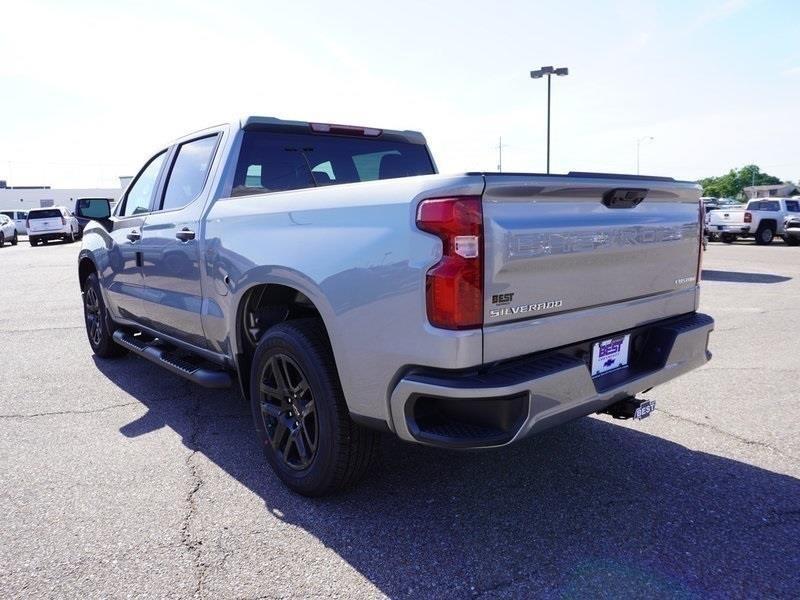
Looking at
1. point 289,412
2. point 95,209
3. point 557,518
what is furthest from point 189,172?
point 557,518

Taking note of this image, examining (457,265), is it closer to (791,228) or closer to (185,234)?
(185,234)

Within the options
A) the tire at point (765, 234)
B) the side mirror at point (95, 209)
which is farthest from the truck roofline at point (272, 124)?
the tire at point (765, 234)

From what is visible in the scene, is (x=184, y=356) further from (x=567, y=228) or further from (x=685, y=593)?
(x=685, y=593)

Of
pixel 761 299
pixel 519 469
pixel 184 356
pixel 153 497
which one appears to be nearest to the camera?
pixel 153 497

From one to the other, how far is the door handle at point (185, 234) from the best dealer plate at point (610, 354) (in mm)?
2534

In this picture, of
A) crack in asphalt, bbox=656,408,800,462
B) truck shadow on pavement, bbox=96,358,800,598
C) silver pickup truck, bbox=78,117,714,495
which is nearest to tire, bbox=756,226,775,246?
crack in asphalt, bbox=656,408,800,462

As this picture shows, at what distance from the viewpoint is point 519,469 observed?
3.45 meters

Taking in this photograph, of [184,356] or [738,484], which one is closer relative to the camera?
[738,484]

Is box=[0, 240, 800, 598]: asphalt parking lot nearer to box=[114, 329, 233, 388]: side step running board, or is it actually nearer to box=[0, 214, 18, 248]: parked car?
box=[114, 329, 233, 388]: side step running board

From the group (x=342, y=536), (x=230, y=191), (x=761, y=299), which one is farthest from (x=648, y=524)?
(x=761, y=299)

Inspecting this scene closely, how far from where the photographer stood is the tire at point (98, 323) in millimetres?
5934

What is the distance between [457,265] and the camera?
91.4 inches

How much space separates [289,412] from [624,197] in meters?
2.01

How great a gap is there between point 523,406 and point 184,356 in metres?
3.05
